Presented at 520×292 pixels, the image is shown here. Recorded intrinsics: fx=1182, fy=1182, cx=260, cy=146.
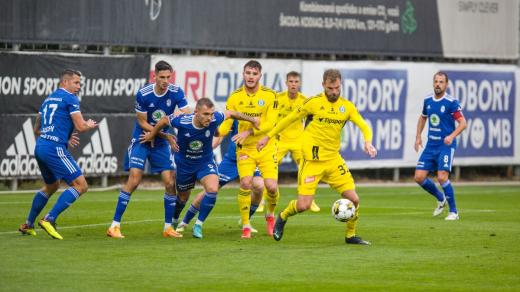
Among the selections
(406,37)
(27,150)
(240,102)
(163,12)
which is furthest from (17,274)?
(406,37)

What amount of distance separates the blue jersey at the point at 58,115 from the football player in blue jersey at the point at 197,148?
106 centimetres

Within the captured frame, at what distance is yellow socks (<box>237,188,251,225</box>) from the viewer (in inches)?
640

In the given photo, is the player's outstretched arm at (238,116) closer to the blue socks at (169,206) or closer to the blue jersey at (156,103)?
the blue jersey at (156,103)

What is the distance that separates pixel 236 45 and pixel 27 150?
623cm

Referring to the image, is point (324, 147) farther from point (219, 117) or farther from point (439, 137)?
point (439, 137)

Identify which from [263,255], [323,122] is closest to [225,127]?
[323,122]

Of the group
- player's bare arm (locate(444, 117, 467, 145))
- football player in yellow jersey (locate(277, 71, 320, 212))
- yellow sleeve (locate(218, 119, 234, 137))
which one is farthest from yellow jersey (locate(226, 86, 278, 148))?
player's bare arm (locate(444, 117, 467, 145))

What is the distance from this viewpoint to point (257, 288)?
1127 centimetres

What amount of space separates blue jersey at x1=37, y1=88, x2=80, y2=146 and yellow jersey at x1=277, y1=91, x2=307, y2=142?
555 centimetres

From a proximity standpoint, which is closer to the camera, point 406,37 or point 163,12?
point 163,12

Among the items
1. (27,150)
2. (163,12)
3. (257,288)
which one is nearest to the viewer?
(257,288)

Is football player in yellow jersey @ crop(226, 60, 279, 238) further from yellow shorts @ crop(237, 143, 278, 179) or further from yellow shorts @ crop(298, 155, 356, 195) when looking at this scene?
yellow shorts @ crop(298, 155, 356, 195)

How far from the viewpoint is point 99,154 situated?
2566 cm

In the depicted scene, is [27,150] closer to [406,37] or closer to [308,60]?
[308,60]
